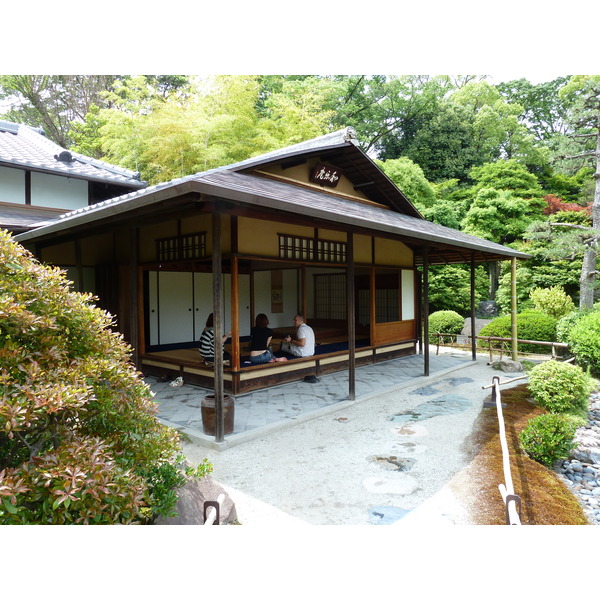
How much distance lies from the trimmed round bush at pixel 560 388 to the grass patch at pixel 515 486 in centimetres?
103

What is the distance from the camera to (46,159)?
10586 millimetres

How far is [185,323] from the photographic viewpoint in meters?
10.3

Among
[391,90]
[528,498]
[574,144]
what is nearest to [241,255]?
[528,498]

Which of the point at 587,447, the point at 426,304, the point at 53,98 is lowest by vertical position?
the point at 587,447

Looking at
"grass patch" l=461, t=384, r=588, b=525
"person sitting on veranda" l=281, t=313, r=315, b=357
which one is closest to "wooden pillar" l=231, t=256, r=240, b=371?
"person sitting on veranda" l=281, t=313, r=315, b=357

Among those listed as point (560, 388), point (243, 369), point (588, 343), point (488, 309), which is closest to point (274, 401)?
point (243, 369)

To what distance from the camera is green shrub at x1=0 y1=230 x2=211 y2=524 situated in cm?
186

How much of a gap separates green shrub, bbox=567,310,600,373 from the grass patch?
14.3 ft

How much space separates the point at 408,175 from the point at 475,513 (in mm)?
17843

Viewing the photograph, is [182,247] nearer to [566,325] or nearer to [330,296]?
[330,296]

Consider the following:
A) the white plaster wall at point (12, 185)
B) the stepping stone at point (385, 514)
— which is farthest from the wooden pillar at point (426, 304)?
the white plaster wall at point (12, 185)

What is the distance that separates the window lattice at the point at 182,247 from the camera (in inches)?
264

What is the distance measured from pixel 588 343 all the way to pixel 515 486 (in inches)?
253

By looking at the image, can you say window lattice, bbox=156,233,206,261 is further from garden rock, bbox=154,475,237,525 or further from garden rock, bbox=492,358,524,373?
garden rock, bbox=492,358,524,373
